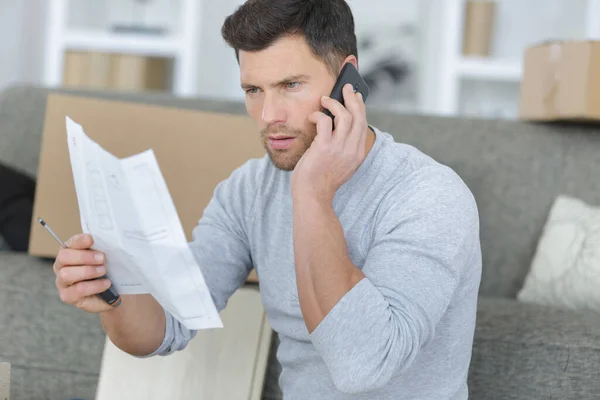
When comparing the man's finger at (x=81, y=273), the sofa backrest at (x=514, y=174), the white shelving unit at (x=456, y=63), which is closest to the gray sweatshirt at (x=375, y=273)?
the man's finger at (x=81, y=273)

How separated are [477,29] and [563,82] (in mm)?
981

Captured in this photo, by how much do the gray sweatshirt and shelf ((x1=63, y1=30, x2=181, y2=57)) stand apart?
5.75ft

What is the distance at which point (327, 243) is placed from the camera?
103 centimetres

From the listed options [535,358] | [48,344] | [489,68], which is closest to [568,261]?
[535,358]

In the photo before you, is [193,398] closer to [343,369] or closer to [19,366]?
[19,366]

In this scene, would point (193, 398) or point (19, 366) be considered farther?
point (19, 366)

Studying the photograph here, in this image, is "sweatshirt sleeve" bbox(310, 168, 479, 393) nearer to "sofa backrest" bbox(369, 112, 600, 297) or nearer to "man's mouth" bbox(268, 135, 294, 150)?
"man's mouth" bbox(268, 135, 294, 150)

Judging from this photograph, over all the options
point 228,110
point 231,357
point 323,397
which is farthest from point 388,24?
point 323,397

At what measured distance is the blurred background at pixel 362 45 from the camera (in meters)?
2.92

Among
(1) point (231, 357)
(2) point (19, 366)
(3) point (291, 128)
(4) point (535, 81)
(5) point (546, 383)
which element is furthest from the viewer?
(4) point (535, 81)

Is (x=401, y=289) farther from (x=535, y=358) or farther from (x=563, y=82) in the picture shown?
(x=563, y=82)

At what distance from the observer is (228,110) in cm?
224

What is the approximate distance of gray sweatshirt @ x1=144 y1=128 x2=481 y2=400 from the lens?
0.98 meters

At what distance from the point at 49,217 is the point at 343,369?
1156 millimetres
